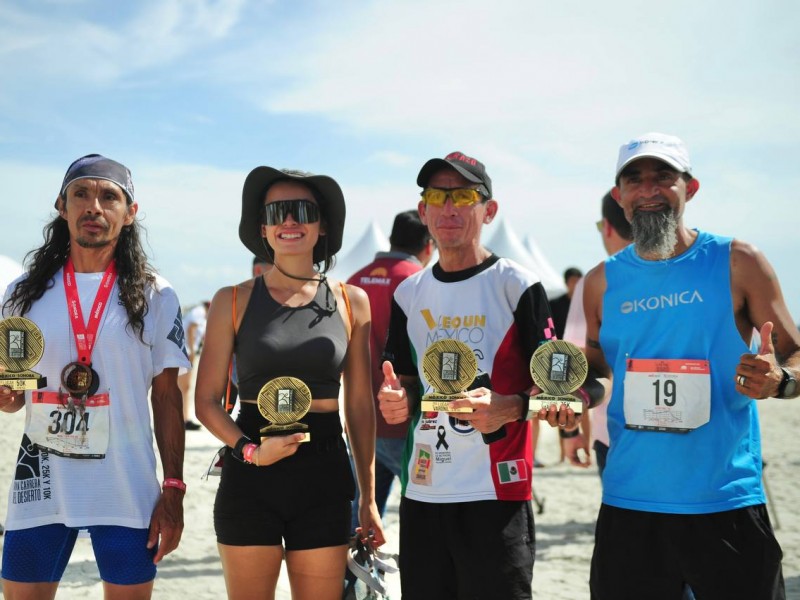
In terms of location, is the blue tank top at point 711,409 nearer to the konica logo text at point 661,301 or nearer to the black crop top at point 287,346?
the konica logo text at point 661,301

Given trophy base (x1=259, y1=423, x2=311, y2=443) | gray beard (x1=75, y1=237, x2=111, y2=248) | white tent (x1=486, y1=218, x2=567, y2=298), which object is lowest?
trophy base (x1=259, y1=423, x2=311, y2=443)

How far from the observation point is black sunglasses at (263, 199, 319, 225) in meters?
3.54

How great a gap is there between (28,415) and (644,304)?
2652 mm

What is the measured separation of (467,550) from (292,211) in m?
1.66

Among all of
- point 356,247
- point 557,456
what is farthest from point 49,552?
point 356,247

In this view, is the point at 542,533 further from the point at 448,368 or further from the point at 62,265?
the point at 62,265

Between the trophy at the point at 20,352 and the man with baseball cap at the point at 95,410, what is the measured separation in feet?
0.34

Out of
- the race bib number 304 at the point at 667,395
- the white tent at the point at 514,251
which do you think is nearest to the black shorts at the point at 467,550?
the race bib number 304 at the point at 667,395

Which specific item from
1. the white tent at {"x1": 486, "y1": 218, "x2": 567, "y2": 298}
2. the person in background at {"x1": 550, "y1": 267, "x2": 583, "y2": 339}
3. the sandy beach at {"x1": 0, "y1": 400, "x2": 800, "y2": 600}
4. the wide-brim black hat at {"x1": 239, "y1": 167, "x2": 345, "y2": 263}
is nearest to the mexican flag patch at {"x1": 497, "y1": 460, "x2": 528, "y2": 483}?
the wide-brim black hat at {"x1": 239, "y1": 167, "x2": 345, "y2": 263}

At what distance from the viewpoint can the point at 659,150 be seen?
11.1 ft

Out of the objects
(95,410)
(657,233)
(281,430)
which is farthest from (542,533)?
(95,410)

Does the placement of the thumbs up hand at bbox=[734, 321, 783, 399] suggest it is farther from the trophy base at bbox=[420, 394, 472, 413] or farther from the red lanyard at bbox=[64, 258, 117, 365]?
the red lanyard at bbox=[64, 258, 117, 365]

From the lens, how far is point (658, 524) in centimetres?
321

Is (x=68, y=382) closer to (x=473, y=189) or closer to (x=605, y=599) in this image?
(x=473, y=189)
